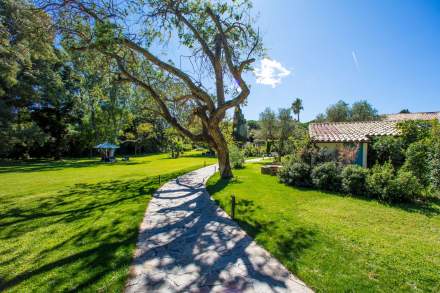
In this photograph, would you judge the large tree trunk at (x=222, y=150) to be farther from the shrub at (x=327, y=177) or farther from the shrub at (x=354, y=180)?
the shrub at (x=354, y=180)

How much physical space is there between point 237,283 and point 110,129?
3629 centimetres

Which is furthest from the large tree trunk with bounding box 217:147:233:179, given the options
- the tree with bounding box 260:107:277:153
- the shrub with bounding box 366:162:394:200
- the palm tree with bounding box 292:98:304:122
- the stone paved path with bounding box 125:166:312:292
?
the palm tree with bounding box 292:98:304:122

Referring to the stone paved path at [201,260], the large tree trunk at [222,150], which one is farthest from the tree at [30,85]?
the stone paved path at [201,260]

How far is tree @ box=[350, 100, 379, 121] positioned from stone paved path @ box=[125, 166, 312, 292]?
4464cm

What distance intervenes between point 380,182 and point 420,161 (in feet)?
6.44

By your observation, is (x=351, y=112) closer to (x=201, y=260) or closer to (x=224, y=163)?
(x=224, y=163)

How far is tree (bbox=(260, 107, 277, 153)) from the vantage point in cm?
3812

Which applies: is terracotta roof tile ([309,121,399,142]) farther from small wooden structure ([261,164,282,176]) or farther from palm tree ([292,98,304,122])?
palm tree ([292,98,304,122])

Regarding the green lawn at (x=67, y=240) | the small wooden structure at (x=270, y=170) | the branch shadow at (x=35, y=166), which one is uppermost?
the small wooden structure at (x=270, y=170)

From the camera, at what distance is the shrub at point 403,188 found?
779 cm

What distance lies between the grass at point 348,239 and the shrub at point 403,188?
41cm

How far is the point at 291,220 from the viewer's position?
6.13 m

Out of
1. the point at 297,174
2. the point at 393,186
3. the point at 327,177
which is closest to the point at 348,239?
the point at 393,186

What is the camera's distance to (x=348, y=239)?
16.1 feet
